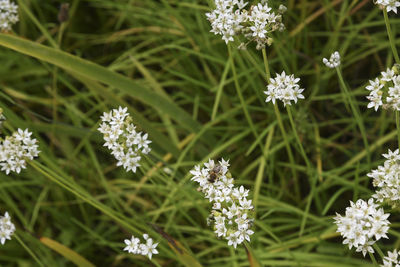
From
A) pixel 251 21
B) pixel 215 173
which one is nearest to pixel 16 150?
pixel 215 173

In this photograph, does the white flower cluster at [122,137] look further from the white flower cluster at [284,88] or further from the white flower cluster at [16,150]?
the white flower cluster at [284,88]

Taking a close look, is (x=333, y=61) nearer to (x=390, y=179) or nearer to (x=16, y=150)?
(x=390, y=179)

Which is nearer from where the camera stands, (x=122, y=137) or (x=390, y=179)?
(x=390, y=179)

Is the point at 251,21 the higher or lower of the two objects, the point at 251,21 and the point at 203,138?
the lower

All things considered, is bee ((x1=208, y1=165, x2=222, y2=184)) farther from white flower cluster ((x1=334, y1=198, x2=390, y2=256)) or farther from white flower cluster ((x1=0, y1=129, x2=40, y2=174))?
white flower cluster ((x1=0, y1=129, x2=40, y2=174))

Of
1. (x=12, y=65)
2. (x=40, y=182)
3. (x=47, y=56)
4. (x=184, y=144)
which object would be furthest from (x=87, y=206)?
(x=12, y=65)
